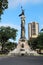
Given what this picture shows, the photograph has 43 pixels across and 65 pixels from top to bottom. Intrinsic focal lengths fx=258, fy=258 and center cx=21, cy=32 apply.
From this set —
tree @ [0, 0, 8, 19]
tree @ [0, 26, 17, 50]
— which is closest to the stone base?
tree @ [0, 26, 17, 50]

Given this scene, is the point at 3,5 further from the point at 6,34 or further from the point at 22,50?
the point at 6,34

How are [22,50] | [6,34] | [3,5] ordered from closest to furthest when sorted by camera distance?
[3,5] < [22,50] < [6,34]

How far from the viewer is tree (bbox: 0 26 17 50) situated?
304 feet

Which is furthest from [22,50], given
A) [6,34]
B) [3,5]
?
[3,5]

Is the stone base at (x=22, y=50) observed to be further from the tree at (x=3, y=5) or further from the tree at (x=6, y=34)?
the tree at (x=3, y=5)

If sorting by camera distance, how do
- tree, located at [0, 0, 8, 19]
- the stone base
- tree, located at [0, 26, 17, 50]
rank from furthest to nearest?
tree, located at [0, 26, 17, 50] < the stone base < tree, located at [0, 0, 8, 19]

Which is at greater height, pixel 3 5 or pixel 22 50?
pixel 3 5

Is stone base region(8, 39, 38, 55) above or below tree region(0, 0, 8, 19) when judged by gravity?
below

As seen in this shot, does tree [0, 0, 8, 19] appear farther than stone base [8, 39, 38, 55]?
No

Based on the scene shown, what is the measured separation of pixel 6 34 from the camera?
305ft

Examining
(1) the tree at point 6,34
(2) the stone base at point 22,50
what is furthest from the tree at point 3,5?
(1) the tree at point 6,34

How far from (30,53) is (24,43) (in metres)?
4.01

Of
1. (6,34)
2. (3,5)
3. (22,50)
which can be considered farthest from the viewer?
(6,34)

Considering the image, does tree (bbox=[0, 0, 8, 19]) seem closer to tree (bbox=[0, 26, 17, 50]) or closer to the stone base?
the stone base
